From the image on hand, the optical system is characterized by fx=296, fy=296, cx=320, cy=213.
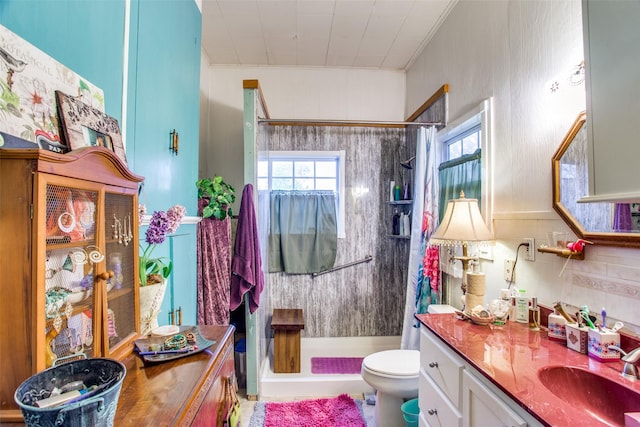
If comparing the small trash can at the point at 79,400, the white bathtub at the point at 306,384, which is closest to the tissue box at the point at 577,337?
the small trash can at the point at 79,400

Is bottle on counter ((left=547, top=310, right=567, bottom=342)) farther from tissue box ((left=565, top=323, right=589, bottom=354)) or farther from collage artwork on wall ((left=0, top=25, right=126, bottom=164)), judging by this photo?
collage artwork on wall ((left=0, top=25, right=126, bottom=164))

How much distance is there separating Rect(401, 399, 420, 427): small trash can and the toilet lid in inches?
7.6

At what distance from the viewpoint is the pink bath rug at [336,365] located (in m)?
2.62

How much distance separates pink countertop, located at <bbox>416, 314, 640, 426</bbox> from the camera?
78 cm

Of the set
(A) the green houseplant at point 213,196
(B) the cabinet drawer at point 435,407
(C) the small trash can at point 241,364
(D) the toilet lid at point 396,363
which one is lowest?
(C) the small trash can at point 241,364

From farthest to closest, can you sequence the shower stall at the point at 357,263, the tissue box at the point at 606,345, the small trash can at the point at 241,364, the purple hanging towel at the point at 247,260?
the shower stall at the point at 357,263, the small trash can at the point at 241,364, the purple hanging towel at the point at 247,260, the tissue box at the point at 606,345

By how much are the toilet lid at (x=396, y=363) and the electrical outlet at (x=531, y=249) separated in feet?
2.99

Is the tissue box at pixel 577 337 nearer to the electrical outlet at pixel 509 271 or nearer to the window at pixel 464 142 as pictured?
the electrical outlet at pixel 509 271

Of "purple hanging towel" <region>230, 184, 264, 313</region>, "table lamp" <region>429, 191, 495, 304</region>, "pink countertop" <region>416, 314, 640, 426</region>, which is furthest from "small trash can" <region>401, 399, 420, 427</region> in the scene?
"purple hanging towel" <region>230, 184, 264, 313</region>

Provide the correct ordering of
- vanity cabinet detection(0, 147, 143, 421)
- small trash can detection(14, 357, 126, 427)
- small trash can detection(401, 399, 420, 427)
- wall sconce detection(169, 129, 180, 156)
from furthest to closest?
small trash can detection(401, 399, 420, 427)
wall sconce detection(169, 129, 180, 156)
vanity cabinet detection(0, 147, 143, 421)
small trash can detection(14, 357, 126, 427)

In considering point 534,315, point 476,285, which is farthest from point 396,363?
point 534,315

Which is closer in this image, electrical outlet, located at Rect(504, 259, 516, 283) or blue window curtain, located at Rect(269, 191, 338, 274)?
electrical outlet, located at Rect(504, 259, 516, 283)

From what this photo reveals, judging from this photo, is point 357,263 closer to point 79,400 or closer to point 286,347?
point 286,347

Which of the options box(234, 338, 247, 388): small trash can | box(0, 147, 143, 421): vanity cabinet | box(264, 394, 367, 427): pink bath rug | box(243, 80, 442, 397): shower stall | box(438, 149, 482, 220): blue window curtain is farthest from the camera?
box(243, 80, 442, 397): shower stall
